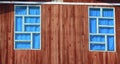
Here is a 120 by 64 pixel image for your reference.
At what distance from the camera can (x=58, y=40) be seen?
15.7 metres

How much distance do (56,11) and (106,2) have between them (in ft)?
7.63

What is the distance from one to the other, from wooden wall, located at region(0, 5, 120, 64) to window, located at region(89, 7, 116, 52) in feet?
0.75

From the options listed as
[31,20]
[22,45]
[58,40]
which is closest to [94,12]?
[58,40]

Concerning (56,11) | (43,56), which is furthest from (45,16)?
(43,56)

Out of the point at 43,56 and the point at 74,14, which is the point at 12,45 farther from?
the point at 74,14

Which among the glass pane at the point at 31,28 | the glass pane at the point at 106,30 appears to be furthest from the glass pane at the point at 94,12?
the glass pane at the point at 31,28

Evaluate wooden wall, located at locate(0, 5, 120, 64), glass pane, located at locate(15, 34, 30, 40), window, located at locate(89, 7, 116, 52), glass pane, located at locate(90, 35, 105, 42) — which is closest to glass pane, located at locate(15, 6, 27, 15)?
wooden wall, located at locate(0, 5, 120, 64)

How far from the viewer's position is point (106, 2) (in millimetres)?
16109

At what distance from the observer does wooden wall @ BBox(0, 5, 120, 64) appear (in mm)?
15586

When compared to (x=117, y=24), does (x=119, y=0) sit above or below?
above

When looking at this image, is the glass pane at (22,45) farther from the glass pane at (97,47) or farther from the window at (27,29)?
the glass pane at (97,47)

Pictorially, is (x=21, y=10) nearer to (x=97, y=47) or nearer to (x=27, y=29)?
(x=27, y=29)

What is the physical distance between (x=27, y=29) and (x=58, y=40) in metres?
1.47

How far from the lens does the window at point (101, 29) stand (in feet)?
52.1
